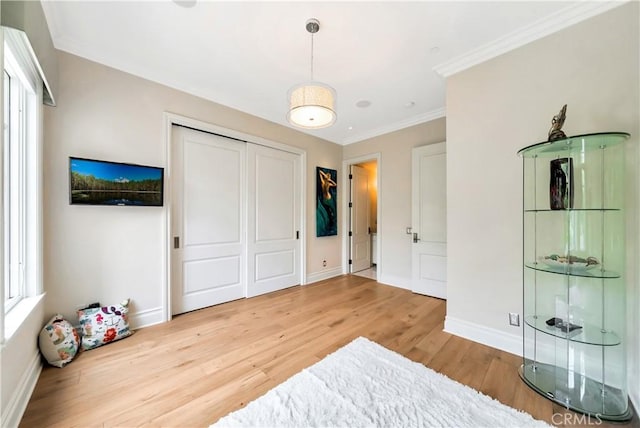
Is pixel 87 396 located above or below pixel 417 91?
below

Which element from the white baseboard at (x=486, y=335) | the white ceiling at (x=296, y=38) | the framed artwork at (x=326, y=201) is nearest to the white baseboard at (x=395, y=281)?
the framed artwork at (x=326, y=201)

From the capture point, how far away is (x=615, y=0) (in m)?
1.78

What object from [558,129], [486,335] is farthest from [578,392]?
[558,129]

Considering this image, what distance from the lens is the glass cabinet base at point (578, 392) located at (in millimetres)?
1522

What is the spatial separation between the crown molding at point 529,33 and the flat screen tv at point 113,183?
338cm

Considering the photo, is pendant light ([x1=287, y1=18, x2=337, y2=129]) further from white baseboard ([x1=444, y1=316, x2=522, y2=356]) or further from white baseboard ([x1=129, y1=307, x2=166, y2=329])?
white baseboard ([x1=129, y1=307, x2=166, y2=329])

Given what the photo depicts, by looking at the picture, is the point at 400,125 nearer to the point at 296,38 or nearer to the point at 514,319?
the point at 296,38

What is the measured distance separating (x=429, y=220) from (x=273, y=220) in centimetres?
250

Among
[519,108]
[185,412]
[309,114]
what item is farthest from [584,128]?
[185,412]

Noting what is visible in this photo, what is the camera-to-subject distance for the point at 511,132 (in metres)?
2.23

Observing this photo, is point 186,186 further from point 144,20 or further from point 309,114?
point 309,114

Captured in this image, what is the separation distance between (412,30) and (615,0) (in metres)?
1.42

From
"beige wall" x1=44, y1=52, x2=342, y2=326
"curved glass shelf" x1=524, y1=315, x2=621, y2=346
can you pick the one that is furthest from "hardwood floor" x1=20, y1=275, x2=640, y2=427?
"beige wall" x1=44, y1=52, x2=342, y2=326

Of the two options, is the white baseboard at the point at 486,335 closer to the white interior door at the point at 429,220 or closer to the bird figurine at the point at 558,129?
the white interior door at the point at 429,220
